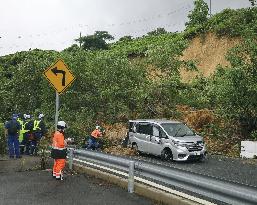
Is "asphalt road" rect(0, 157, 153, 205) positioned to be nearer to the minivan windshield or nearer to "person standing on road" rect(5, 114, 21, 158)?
"person standing on road" rect(5, 114, 21, 158)

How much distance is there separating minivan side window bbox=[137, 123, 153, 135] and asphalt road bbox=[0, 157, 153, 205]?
7.37 m

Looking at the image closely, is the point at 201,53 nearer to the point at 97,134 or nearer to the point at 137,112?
the point at 137,112

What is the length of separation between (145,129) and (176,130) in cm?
159

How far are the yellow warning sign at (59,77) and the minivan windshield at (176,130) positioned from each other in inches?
256

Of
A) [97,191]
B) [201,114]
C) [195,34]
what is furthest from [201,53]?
[97,191]

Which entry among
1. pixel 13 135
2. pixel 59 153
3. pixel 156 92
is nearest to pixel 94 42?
pixel 156 92

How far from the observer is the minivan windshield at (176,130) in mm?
18809

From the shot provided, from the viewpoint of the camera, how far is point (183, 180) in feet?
26.0

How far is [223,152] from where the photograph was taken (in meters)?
22.2

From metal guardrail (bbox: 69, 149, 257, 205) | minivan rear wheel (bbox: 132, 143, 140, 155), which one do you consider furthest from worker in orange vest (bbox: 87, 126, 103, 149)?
metal guardrail (bbox: 69, 149, 257, 205)

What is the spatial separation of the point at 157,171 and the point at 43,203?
2378 millimetres

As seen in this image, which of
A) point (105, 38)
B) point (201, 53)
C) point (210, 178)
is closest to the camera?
point (210, 178)

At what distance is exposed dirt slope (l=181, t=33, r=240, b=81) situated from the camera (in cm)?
4944

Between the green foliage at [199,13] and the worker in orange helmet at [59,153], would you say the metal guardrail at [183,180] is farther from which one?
the green foliage at [199,13]
